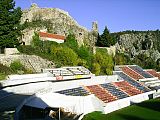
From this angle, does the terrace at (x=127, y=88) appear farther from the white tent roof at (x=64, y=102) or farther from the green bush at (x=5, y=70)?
the green bush at (x=5, y=70)

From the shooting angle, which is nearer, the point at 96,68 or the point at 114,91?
the point at 114,91

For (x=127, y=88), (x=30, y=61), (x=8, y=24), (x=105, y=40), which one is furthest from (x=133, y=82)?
(x=8, y=24)

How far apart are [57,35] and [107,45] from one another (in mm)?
12402

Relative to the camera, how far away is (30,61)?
41.6m

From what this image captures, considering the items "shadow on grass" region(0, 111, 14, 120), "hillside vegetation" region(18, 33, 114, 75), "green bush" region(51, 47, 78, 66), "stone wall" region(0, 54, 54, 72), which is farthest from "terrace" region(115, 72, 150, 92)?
"shadow on grass" region(0, 111, 14, 120)

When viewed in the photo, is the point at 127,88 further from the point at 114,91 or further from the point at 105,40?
the point at 105,40

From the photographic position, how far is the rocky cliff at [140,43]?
7872 centimetres

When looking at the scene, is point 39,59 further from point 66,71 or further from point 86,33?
point 86,33

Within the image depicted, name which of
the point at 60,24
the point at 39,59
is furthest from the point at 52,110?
the point at 60,24

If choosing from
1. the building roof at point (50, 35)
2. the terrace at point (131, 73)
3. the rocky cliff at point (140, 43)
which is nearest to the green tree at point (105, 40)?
the terrace at point (131, 73)

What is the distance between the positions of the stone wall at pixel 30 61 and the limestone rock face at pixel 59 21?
13.0 metres

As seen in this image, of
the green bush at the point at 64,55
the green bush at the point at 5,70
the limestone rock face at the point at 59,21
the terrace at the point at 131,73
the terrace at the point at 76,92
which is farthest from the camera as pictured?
the limestone rock face at the point at 59,21

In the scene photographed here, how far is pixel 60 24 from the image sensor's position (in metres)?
58.2

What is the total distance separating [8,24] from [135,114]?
1980 cm
